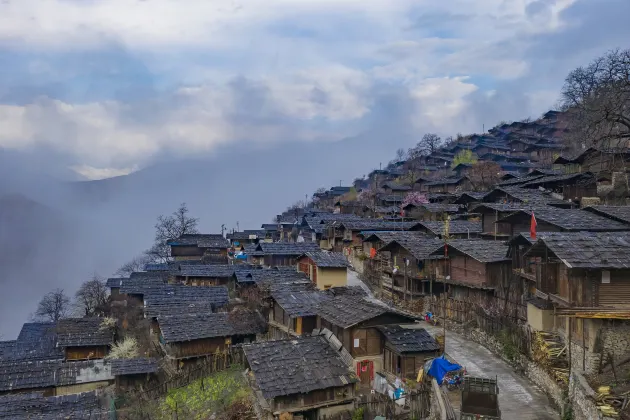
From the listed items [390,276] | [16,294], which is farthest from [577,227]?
[16,294]

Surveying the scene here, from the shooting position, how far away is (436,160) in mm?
105750

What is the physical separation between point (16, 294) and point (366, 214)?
9412 cm

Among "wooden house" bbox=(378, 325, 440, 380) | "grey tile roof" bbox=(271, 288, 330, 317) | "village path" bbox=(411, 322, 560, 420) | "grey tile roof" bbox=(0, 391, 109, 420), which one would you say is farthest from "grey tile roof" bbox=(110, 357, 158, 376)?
"village path" bbox=(411, 322, 560, 420)

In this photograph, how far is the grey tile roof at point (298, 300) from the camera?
31328mm

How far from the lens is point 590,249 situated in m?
19.8

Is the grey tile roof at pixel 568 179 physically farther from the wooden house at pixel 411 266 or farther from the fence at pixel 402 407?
the fence at pixel 402 407

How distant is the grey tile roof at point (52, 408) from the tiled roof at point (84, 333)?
11920 mm

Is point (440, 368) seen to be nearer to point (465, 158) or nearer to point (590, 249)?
point (590, 249)

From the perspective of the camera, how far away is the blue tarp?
21.9 metres

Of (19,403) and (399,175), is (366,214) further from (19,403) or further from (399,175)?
(19,403)

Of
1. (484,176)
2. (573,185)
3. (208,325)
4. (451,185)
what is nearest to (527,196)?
(573,185)

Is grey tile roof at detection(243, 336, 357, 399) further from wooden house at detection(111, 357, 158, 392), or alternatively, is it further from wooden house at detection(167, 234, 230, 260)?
wooden house at detection(167, 234, 230, 260)

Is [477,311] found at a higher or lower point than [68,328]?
higher

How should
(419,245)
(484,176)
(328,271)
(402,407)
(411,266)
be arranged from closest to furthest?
1. (402,407)
2. (411,266)
3. (419,245)
4. (328,271)
5. (484,176)
